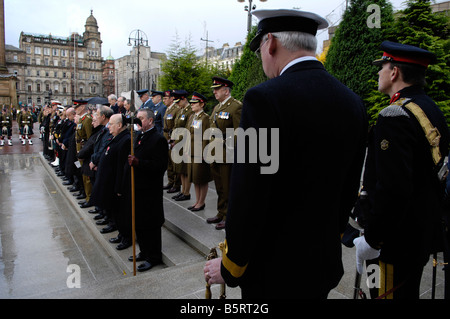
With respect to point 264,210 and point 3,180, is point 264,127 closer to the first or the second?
point 264,210

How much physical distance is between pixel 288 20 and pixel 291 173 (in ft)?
2.23

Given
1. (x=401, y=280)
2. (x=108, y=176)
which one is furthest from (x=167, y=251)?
(x=401, y=280)

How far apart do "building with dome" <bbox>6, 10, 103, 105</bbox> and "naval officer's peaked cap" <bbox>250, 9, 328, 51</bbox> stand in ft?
355

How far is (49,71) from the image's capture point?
104 meters

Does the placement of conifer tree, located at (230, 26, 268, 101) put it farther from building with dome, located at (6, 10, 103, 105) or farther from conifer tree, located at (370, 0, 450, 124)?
building with dome, located at (6, 10, 103, 105)

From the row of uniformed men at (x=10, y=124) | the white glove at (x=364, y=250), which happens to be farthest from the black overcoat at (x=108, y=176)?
the row of uniformed men at (x=10, y=124)

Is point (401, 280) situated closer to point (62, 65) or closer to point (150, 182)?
point (150, 182)

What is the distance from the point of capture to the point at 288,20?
151 centimetres

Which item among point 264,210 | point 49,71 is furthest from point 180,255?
point 49,71

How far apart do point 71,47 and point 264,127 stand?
12105 cm

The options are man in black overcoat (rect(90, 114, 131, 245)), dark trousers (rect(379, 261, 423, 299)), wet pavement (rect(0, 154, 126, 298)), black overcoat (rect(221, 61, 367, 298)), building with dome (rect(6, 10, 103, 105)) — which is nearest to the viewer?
black overcoat (rect(221, 61, 367, 298))

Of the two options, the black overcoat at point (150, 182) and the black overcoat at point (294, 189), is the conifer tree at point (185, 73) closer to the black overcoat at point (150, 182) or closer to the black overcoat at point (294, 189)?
the black overcoat at point (150, 182)

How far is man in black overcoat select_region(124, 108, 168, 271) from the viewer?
4578 mm

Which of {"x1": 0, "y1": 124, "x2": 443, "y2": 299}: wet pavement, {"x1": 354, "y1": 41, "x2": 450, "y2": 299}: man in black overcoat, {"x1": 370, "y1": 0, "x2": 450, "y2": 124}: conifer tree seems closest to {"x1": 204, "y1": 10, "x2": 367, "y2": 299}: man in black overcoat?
{"x1": 354, "y1": 41, "x2": 450, "y2": 299}: man in black overcoat
